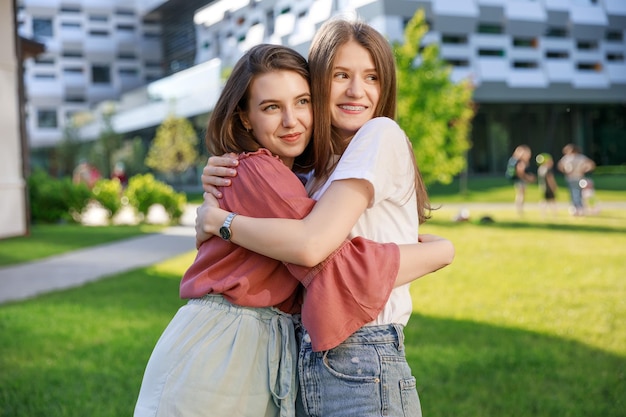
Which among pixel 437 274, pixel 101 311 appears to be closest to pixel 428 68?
pixel 437 274

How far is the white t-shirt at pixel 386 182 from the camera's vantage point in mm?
2010

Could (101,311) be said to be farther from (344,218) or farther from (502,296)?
(344,218)

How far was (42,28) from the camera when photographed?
49.6 m

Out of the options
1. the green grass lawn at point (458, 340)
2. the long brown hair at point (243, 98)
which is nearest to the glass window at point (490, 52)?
the green grass lawn at point (458, 340)

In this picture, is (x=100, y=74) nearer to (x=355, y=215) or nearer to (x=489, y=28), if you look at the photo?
(x=489, y=28)

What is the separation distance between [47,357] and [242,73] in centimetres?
385

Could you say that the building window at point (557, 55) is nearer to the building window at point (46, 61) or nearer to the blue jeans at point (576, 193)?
the blue jeans at point (576, 193)

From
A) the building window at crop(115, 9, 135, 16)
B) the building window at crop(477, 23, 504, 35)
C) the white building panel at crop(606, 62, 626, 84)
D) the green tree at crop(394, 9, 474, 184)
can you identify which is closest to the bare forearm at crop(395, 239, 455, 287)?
the green tree at crop(394, 9, 474, 184)

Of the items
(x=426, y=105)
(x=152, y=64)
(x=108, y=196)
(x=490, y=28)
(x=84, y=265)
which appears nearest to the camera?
(x=84, y=265)

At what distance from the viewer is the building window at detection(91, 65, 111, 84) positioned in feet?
175

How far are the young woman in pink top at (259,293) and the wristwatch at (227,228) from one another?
5 cm

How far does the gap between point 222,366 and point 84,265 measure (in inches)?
353

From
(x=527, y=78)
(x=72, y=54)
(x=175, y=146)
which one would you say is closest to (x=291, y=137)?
(x=527, y=78)

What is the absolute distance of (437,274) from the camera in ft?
29.8
